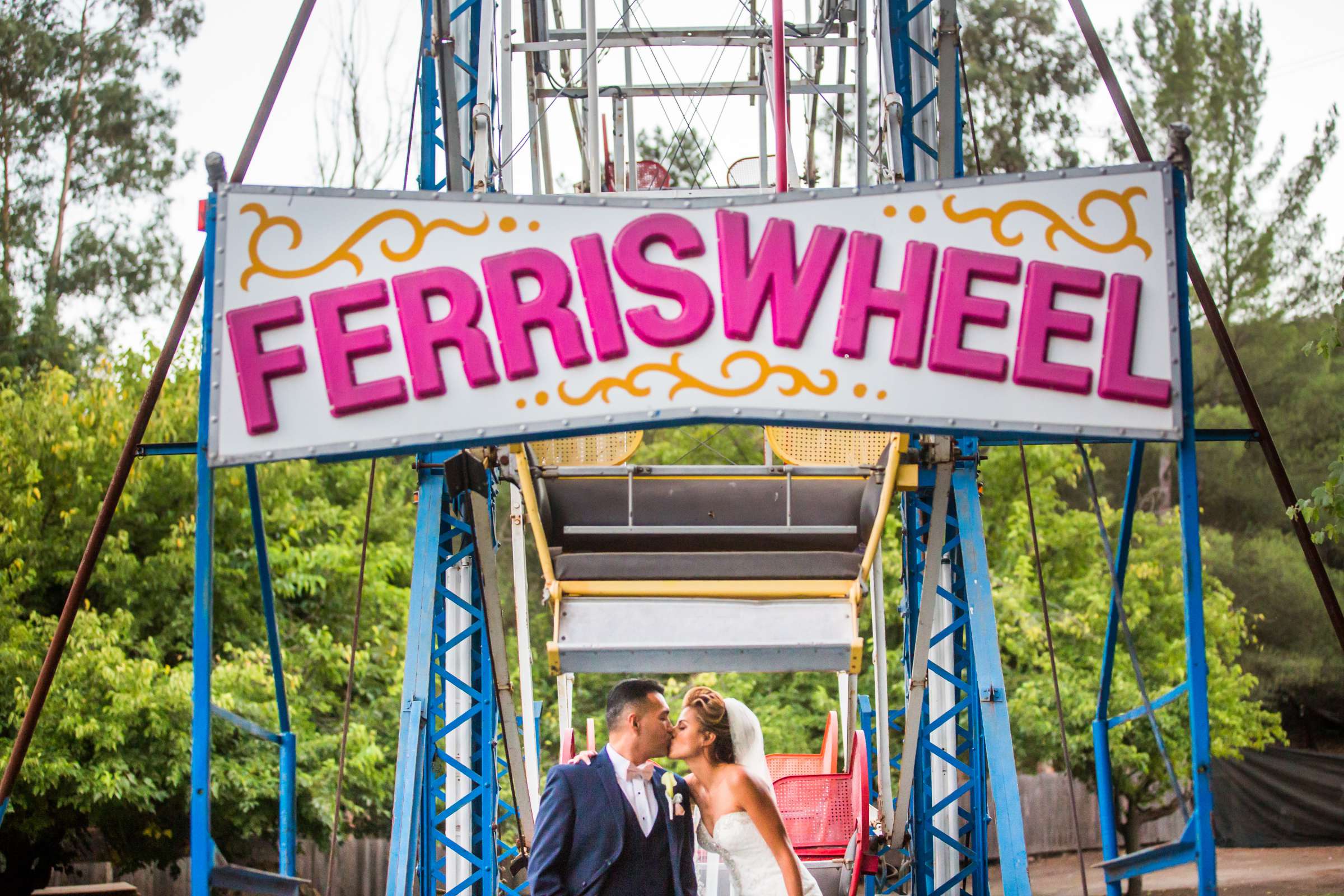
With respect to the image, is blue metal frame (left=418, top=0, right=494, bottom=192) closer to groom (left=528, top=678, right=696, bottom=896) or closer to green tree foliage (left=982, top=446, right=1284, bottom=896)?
groom (left=528, top=678, right=696, bottom=896)

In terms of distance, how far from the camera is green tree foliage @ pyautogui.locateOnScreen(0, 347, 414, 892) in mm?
14094

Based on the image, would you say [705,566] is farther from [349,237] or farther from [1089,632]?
[1089,632]

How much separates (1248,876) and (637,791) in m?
17.8

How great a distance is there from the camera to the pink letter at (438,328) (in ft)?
18.0

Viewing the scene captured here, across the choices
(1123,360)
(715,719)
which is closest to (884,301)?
(1123,360)

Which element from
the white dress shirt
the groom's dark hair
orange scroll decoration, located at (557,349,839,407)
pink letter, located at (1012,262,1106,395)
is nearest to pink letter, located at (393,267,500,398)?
orange scroll decoration, located at (557,349,839,407)

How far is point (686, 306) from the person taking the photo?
5.50 metres

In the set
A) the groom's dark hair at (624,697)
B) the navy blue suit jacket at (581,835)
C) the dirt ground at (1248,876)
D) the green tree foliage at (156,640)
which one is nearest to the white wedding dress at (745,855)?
the navy blue suit jacket at (581,835)

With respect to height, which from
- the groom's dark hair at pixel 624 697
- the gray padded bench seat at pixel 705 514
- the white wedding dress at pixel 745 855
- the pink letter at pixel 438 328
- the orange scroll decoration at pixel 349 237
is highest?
the orange scroll decoration at pixel 349 237

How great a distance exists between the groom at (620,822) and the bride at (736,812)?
205 millimetres

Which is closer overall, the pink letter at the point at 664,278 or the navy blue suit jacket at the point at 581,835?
the pink letter at the point at 664,278

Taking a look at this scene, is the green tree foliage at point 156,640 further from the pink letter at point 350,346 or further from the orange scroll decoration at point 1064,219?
the orange scroll decoration at point 1064,219

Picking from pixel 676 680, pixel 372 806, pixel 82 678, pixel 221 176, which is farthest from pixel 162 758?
pixel 221 176

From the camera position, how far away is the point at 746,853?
729 centimetres
